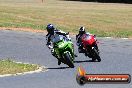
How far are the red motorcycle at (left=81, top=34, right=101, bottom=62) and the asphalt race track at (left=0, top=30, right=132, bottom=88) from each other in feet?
1.21

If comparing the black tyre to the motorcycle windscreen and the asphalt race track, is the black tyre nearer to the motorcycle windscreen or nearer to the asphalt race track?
the asphalt race track

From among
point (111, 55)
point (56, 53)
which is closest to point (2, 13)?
point (111, 55)

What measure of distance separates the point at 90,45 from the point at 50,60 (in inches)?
91.9

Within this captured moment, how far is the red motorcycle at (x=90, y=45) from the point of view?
20.6 meters

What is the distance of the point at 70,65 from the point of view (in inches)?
742

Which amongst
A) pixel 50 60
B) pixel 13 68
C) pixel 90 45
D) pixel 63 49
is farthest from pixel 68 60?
pixel 50 60

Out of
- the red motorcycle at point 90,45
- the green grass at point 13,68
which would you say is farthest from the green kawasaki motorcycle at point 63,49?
the red motorcycle at point 90,45

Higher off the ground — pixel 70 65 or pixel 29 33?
pixel 70 65

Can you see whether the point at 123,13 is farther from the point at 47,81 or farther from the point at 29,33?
the point at 47,81

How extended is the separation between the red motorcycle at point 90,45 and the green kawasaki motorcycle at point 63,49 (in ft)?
Answer: 6.64

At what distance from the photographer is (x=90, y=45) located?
67.6ft

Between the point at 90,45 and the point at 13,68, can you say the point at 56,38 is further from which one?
the point at 90,45

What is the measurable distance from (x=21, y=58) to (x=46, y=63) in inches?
87.0

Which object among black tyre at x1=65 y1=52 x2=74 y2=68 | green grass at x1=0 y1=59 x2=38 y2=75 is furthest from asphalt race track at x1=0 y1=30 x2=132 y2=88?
green grass at x1=0 y1=59 x2=38 y2=75
